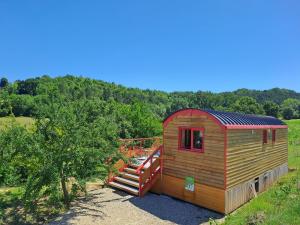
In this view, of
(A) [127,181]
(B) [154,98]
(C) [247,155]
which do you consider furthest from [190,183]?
(B) [154,98]

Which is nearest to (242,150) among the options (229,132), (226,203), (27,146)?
(229,132)

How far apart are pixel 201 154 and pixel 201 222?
2.64 metres

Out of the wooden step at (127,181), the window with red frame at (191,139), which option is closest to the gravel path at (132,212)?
the wooden step at (127,181)

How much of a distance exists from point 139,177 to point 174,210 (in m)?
2.50

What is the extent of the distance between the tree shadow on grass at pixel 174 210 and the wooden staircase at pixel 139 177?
0.52 meters

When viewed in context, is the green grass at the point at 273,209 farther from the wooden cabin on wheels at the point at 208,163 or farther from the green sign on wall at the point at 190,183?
the green sign on wall at the point at 190,183

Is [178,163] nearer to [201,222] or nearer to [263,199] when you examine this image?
[201,222]

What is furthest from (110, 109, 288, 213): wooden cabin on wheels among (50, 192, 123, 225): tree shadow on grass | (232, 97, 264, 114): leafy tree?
(232, 97, 264, 114): leafy tree

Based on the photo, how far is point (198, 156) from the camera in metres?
11.1

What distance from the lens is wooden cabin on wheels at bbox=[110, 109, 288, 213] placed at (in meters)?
10.4

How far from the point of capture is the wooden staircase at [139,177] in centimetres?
1230

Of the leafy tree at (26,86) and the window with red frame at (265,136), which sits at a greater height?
the leafy tree at (26,86)

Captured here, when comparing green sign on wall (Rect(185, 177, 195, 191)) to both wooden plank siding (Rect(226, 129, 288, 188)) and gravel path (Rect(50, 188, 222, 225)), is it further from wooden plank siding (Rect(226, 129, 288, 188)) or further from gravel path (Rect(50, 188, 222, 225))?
wooden plank siding (Rect(226, 129, 288, 188))

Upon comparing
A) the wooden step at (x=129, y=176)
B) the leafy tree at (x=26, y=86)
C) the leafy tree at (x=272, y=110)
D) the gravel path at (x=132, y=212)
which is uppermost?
the leafy tree at (x=26, y=86)
